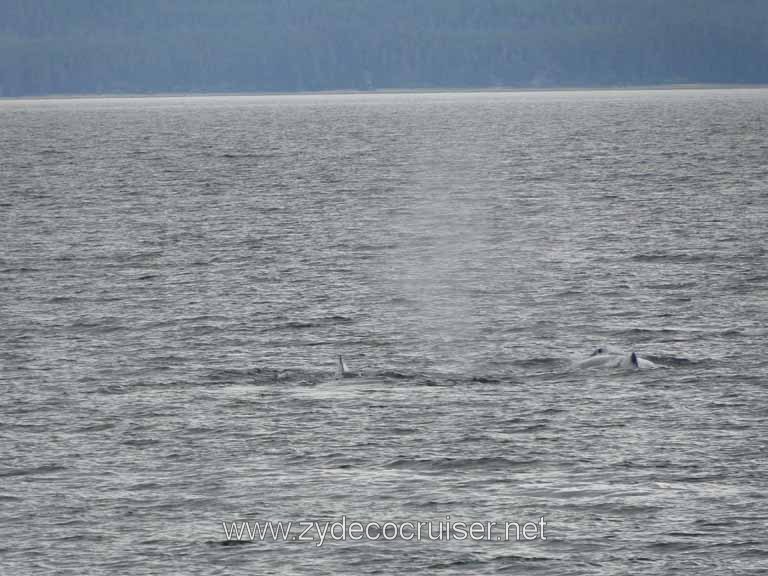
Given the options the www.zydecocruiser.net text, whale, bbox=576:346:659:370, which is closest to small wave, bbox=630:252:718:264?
whale, bbox=576:346:659:370

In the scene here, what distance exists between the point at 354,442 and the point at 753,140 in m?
146

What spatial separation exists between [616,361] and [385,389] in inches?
304

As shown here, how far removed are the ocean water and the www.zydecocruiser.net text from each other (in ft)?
0.61

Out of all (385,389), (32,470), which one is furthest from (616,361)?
(32,470)

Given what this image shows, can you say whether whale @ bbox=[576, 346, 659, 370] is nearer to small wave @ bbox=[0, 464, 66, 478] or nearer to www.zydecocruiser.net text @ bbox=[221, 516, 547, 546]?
www.zydecocruiser.net text @ bbox=[221, 516, 547, 546]

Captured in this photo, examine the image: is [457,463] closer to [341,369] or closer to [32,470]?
[32,470]

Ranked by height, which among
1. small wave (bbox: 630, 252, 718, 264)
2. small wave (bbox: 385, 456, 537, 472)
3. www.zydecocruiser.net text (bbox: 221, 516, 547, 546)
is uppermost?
small wave (bbox: 630, 252, 718, 264)

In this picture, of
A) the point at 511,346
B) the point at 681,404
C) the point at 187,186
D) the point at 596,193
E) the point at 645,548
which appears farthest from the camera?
the point at 187,186

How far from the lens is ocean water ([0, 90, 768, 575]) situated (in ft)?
93.1

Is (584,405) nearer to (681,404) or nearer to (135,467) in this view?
(681,404)

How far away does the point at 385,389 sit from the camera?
4156 cm

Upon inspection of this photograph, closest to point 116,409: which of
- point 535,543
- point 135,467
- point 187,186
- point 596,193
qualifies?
point 135,467

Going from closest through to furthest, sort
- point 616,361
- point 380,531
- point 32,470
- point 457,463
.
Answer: point 380,531 → point 32,470 → point 457,463 → point 616,361

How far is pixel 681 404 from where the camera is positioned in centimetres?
3900
